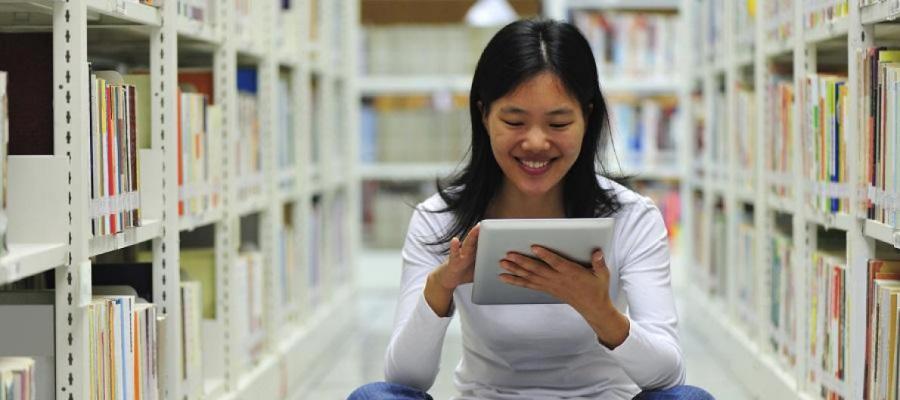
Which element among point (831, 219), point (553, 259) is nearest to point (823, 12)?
point (831, 219)

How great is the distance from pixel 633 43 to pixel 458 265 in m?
3.66

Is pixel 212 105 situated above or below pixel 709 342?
above

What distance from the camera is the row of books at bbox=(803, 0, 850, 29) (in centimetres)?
217

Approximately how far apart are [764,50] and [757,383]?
93 centimetres

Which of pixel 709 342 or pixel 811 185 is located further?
pixel 709 342

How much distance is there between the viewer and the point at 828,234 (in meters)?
2.70

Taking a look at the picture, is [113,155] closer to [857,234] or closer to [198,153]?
[198,153]

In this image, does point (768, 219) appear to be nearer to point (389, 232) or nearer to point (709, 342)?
point (709, 342)

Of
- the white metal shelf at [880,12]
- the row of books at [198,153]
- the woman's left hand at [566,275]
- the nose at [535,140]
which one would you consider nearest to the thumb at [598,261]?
the woman's left hand at [566,275]

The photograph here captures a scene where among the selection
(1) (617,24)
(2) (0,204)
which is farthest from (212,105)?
(1) (617,24)

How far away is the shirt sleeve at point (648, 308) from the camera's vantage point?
1.58m

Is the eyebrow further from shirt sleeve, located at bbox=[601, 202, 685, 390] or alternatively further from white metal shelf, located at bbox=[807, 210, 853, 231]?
white metal shelf, located at bbox=[807, 210, 853, 231]

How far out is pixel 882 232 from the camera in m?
1.92

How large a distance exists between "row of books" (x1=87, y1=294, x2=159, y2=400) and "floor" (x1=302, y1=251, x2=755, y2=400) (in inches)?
46.5
